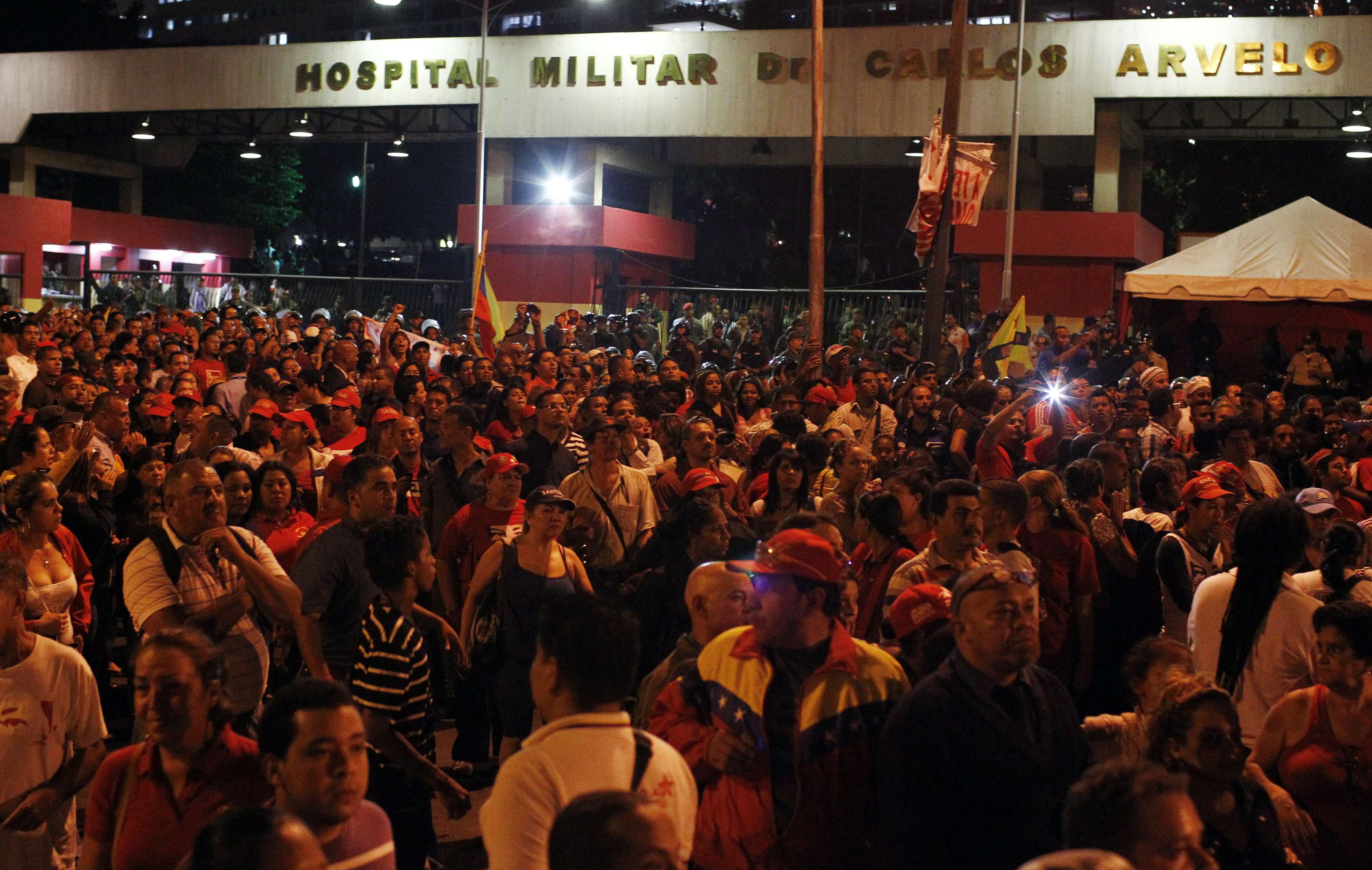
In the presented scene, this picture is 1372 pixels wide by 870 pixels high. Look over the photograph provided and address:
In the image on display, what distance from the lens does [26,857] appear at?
4.77m

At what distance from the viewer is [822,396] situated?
12.3 m

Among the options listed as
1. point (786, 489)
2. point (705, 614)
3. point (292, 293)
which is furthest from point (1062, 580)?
point (292, 293)

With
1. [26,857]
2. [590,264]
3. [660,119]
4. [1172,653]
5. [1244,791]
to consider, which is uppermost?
[660,119]

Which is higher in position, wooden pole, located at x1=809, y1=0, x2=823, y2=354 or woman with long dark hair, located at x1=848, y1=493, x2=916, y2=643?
wooden pole, located at x1=809, y1=0, x2=823, y2=354

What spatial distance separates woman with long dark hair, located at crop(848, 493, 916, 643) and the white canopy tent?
14.2 metres

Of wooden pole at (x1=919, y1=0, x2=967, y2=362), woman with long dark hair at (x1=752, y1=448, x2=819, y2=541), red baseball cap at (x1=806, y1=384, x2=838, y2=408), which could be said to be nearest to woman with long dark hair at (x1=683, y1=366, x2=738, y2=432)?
red baseball cap at (x1=806, y1=384, x2=838, y2=408)

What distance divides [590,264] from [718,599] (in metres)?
28.3

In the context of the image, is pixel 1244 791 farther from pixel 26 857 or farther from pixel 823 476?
pixel 823 476

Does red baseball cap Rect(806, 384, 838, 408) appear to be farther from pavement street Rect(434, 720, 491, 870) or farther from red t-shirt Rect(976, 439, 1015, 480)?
pavement street Rect(434, 720, 491, 870)

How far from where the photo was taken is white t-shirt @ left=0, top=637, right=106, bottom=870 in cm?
465

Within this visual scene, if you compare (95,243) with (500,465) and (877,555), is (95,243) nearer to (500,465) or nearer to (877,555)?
(500,465)

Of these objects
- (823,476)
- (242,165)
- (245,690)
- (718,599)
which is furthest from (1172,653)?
(242,165)

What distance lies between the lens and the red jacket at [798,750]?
3.91 m

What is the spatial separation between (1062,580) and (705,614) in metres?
2.74
